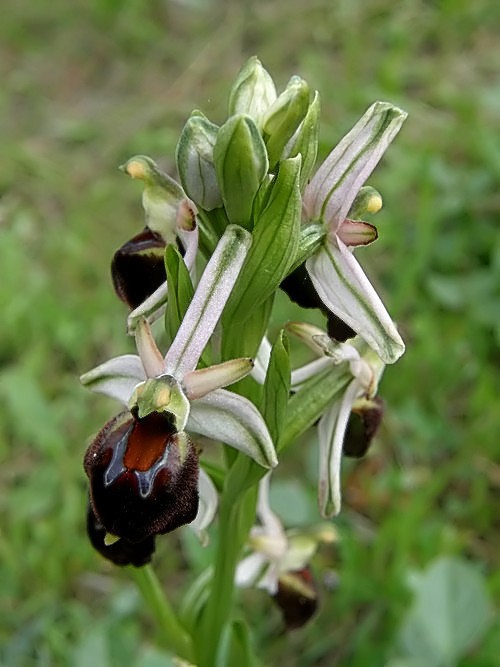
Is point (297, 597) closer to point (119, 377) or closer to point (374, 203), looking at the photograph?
point (119, 377)

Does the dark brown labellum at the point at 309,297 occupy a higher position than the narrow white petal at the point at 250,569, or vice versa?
the dark brown labellum at the point at 309,297

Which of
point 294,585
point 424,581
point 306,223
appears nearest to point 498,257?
point 424,581

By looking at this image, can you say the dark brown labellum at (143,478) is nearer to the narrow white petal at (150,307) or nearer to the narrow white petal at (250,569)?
the narrow white petal at (150,307)

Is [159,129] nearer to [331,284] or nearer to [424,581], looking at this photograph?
[424,581]

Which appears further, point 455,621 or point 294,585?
point 455,621

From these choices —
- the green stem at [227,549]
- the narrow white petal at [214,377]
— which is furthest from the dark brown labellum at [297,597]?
the narrow white petal at [214,377]

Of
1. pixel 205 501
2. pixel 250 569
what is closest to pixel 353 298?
pixel 205 501
